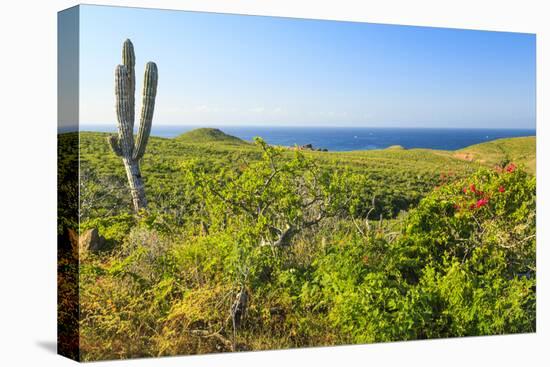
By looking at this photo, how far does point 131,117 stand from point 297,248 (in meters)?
2.28

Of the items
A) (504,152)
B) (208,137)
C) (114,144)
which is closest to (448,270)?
(504,152)

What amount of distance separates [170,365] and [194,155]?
2179 mm

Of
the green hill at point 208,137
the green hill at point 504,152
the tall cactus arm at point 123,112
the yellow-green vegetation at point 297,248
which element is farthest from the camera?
the green hill at point 504,152

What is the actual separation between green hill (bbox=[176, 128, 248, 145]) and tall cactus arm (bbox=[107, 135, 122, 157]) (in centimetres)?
65

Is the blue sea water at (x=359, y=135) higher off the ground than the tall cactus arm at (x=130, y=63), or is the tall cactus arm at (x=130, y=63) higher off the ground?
the tall cactus arm at (x=130, y=63)

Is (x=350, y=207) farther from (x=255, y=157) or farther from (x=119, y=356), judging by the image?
(x=119, y=356)

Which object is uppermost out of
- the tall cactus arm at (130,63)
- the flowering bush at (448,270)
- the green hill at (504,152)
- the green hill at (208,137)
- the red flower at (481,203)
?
the tall cactus arm at (130,63)

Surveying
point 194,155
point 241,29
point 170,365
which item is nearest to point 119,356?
point 170,365

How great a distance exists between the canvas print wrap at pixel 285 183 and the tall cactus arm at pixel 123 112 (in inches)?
0.6

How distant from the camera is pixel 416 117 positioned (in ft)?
31.5

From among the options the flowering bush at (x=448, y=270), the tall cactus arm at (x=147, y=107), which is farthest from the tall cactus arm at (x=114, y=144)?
the flowering bush at (x=448, y=270)

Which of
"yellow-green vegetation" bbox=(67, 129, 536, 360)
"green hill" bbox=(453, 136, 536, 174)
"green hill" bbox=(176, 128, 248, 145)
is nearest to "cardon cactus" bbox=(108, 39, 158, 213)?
"yellow-green vegetation" bbox=(67, 129, 536, 360)

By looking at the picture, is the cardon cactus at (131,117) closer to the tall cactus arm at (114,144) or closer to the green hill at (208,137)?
the tall cactus arm at (114,144)

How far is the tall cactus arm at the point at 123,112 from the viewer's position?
7.96 m
